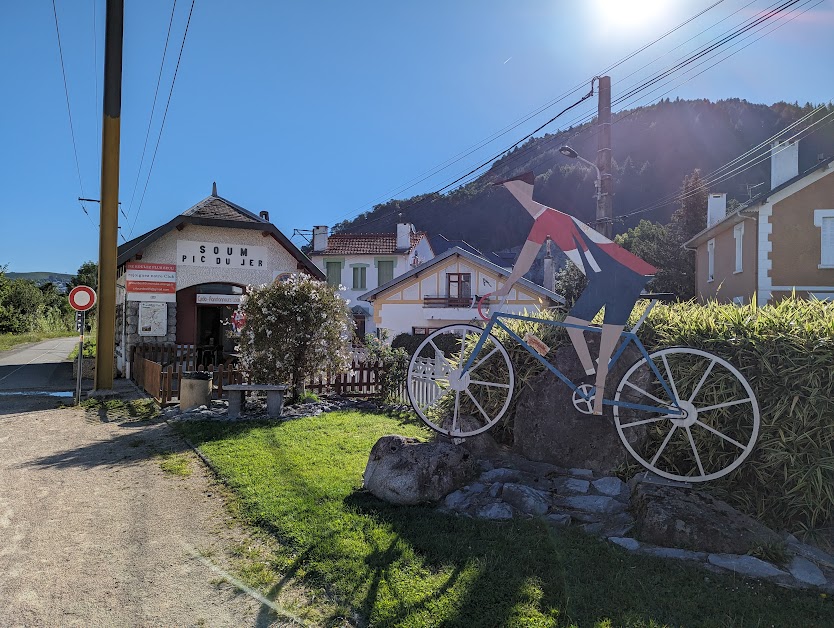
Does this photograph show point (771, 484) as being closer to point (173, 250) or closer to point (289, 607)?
point (289, 607)

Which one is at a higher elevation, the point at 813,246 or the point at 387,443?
the point at 813,246

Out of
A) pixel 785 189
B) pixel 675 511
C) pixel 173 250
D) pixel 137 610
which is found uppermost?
pixel 785 189

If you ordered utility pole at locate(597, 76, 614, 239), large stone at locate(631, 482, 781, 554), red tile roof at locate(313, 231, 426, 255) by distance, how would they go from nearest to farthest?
large stone at locate(631, 482, 781, 554) → utility pole at locate(597, 76, 614, 239) → red tile roof at locate(313, 231, 426, 255)

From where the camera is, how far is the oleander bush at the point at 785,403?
4.61 m

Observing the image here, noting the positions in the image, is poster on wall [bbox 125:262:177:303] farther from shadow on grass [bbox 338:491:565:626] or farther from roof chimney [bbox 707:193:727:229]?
roof chimney [bbox 707:193:727:229]

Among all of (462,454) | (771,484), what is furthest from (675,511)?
(462,454)

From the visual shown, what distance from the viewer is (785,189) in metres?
18.9

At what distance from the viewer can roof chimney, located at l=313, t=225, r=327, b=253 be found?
40062 millimetres

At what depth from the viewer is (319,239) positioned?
40250 millimetres

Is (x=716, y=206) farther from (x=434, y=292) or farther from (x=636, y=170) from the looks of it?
(x=636, y=170)

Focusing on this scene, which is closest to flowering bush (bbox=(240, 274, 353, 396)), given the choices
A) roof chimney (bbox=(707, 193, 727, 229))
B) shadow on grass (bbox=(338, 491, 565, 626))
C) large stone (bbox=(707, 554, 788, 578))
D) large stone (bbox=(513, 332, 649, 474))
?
large stone (bbox=(513, 332, 649, 474))

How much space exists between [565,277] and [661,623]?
147 feet

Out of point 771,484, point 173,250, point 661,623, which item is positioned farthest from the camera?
point 173,250

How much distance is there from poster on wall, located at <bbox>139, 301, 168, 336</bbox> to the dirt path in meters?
9.49
